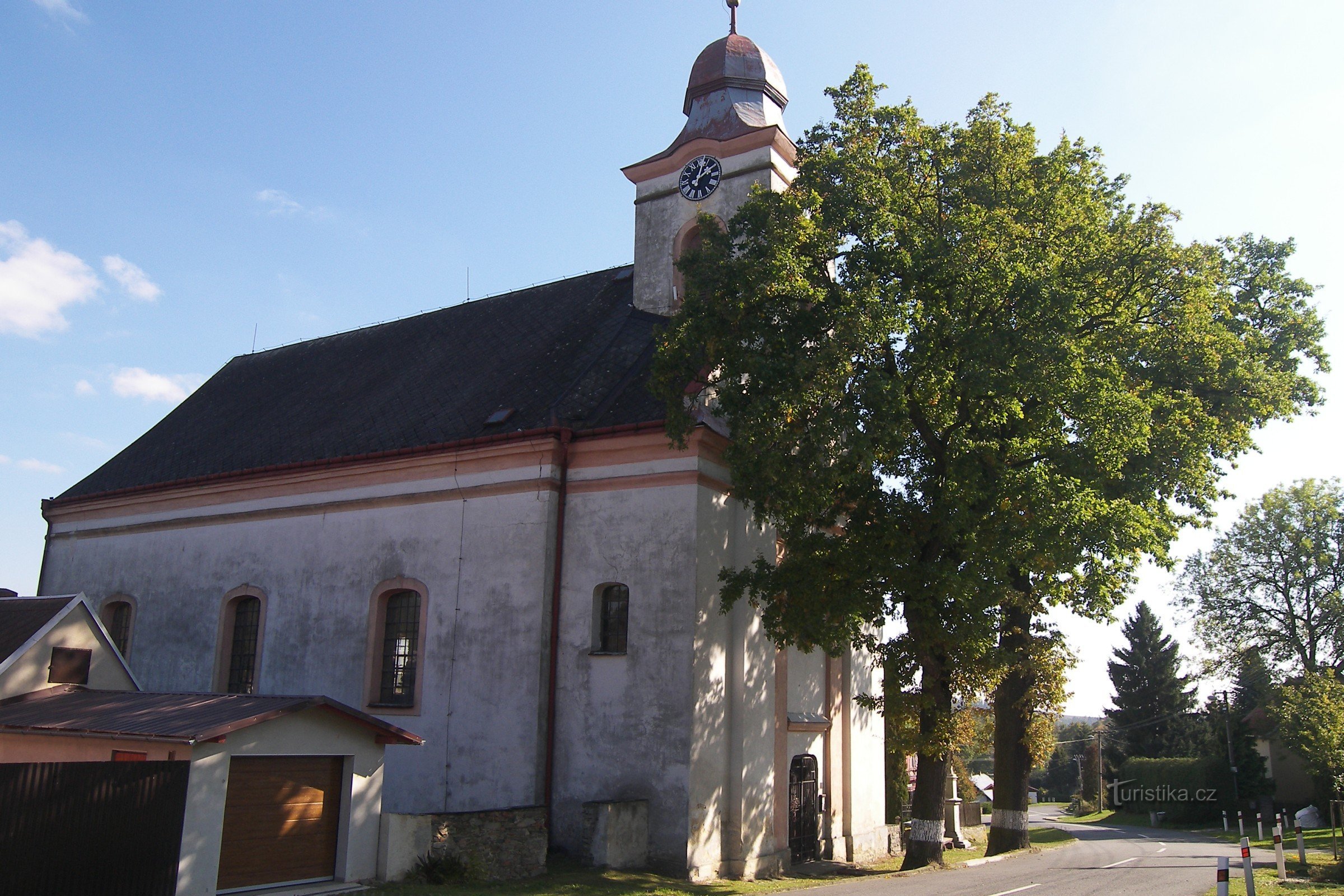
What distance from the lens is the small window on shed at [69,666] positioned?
16594 mm

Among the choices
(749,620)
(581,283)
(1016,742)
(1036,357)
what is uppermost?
(581,283)

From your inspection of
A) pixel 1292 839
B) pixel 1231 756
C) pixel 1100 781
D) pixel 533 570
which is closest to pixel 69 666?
pixel 533 570

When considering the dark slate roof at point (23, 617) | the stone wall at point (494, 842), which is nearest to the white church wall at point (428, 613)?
the stone wall at point (494, 842)

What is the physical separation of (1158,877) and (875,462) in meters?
8.73

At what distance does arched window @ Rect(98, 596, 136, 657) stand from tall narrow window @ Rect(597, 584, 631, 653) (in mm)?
12999

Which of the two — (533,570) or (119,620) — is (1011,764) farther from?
(119,620)

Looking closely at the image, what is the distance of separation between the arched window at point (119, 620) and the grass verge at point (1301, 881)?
2274cm

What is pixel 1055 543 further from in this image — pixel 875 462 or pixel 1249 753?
pixel 1249 753

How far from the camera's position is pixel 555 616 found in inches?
681

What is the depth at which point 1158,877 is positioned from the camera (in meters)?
16.8

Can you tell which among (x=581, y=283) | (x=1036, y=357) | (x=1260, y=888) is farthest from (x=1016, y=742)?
(x=581, y=283)

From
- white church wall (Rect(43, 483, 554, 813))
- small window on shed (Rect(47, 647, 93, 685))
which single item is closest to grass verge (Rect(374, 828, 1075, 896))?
white church wall (Rect(43, 483, 554, 813))

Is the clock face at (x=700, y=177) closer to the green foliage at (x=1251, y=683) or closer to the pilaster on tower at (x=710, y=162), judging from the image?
the pilaster on tower at (x=710, y=162)

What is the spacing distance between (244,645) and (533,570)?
323 inches
